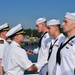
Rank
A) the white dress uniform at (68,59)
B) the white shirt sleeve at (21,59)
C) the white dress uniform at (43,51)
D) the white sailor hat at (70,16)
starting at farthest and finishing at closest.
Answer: the white dress uniform at (43,51), the white shirt sleeve at (21,59), the white sailor hat at (70,16), the white dress uniform at (68,59)

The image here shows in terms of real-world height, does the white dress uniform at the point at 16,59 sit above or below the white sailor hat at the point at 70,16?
below

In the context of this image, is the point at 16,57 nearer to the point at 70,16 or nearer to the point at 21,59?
the point at 21,59

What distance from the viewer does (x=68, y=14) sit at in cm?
521

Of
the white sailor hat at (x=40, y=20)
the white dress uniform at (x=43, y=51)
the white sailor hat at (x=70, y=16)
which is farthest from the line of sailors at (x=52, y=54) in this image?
the white sailor hat at (x=40, y=20)

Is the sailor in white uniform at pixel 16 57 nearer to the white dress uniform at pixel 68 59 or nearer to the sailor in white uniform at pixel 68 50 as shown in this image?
the sailor in white uniform at pixel 68 50

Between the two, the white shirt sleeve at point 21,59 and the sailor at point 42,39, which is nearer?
the white shirt sleeve at point 21,59

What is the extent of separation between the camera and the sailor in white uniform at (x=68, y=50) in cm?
473

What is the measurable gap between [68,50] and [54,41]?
154cm

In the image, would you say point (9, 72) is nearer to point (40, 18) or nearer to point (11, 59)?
point (11, 59)

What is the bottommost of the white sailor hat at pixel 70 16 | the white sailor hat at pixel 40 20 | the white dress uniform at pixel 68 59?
the white dress uniform at pixel 68 59

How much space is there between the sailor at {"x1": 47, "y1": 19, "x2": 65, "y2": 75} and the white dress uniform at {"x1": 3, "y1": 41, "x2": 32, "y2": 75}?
570 millimetres

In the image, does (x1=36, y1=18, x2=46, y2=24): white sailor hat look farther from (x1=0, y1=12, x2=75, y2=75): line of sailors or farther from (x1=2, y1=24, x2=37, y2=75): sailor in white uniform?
(x1=2, y1=24, x2=37, y2=75): sailor in white uniform

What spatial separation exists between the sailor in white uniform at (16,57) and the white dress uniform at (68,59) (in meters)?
0.81

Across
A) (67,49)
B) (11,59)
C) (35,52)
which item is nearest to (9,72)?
(11,59)
